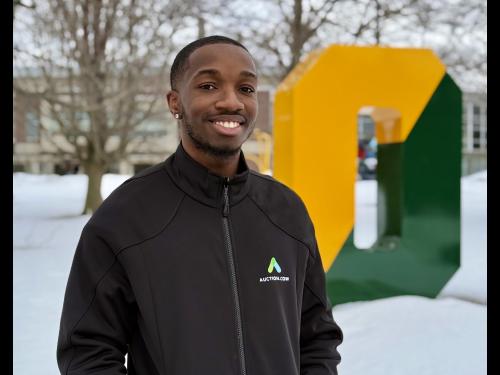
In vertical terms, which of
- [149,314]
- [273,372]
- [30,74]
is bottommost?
[273,372]

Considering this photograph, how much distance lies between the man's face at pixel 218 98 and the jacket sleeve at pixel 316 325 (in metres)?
0.43

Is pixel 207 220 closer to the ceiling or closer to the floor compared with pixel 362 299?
closer to the ceiling

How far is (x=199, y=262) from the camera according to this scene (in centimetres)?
140

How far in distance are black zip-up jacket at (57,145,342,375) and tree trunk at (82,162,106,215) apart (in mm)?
11421

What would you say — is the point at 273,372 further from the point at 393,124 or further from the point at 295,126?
the point at 393,124

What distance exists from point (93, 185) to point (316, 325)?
37.9ft

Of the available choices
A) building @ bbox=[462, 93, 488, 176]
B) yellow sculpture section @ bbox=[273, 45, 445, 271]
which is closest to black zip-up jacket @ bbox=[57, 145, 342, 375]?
yellow sculpture section @ bbox=[273, 45, 445, 271]

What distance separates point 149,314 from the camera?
1342 millimetres

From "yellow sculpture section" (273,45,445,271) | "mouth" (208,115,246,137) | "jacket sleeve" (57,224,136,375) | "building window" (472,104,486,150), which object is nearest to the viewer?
"jacket sleeve" (57,224,136,375)

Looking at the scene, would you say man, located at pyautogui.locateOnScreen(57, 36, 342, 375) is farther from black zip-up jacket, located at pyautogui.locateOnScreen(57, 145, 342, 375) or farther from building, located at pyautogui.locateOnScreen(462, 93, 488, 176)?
building, located at pyautogui.locateOnScreen(462, 93, 488, 176)

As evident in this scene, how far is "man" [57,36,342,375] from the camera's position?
134 cm

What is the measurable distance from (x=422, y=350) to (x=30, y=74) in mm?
9646

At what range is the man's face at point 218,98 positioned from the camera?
4.68 feet

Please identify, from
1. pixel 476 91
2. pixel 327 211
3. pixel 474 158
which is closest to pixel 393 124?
pixel 327 211
